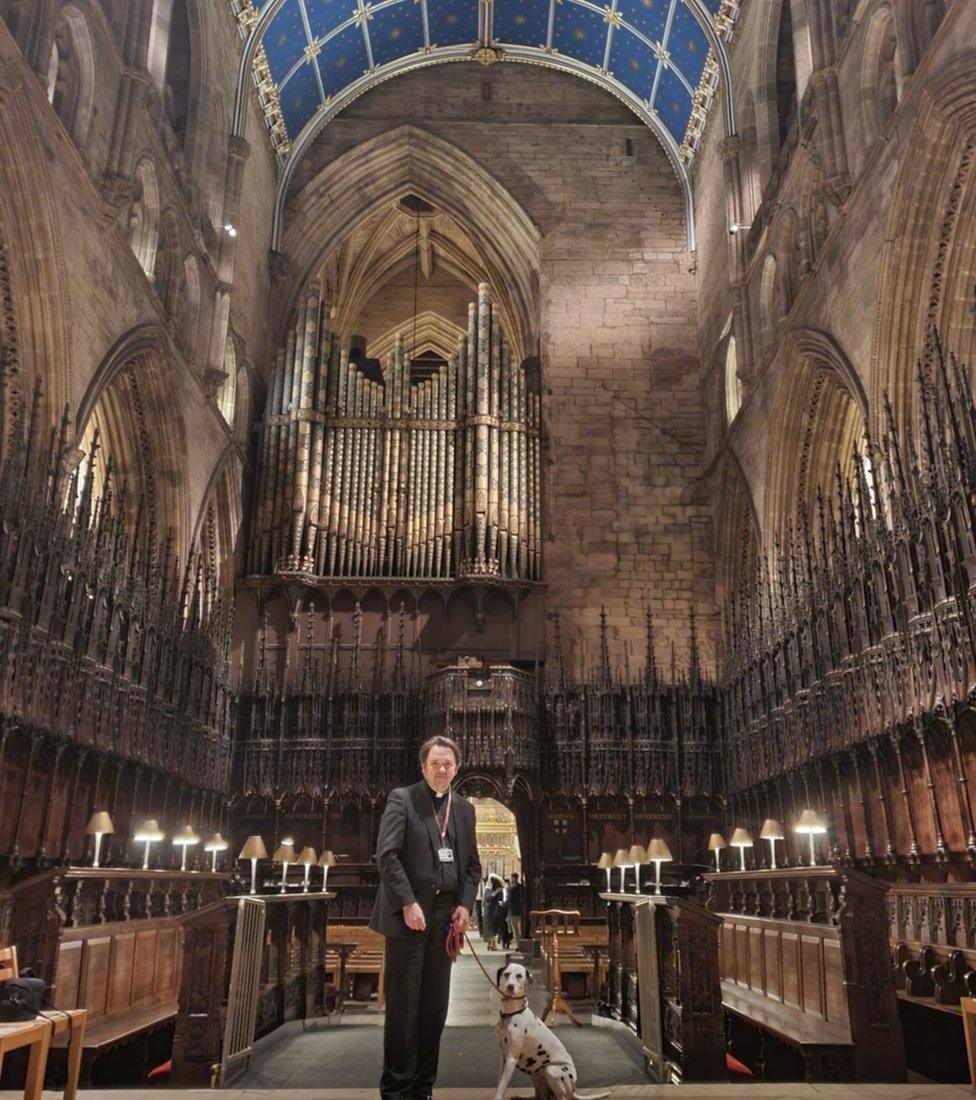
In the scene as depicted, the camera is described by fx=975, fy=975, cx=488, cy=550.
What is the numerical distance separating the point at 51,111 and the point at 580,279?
40.5ft

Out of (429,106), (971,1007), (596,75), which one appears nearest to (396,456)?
(429,106)

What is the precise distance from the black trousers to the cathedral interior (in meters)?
0.95

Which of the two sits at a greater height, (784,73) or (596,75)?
(596,75)

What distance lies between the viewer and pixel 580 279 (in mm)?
20391

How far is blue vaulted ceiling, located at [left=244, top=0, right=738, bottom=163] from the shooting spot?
62.4 ft

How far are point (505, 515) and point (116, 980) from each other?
12495 mm

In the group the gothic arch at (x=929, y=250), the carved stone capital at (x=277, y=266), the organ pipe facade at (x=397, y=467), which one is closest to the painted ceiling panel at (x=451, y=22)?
the carved stone capital at (x=277, y=266)

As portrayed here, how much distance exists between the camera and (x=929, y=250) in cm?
1059

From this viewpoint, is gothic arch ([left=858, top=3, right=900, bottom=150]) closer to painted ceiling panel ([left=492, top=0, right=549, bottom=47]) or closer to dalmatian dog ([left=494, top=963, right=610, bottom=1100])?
dalmatian dog ([left=494, top=963, right=610, bottom=1100])

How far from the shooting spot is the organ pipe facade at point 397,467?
58.8 ft

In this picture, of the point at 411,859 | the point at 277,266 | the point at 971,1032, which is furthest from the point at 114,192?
the point at 971,1032

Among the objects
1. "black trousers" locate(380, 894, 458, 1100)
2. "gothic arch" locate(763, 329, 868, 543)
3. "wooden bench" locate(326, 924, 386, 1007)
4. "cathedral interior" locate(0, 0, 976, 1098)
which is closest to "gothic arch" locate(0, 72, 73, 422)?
"cathedral interior" locate(0, 0, 976, 1098)

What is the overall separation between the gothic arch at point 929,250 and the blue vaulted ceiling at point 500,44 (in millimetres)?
9445

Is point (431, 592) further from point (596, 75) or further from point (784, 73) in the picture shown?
point (596, 75)
